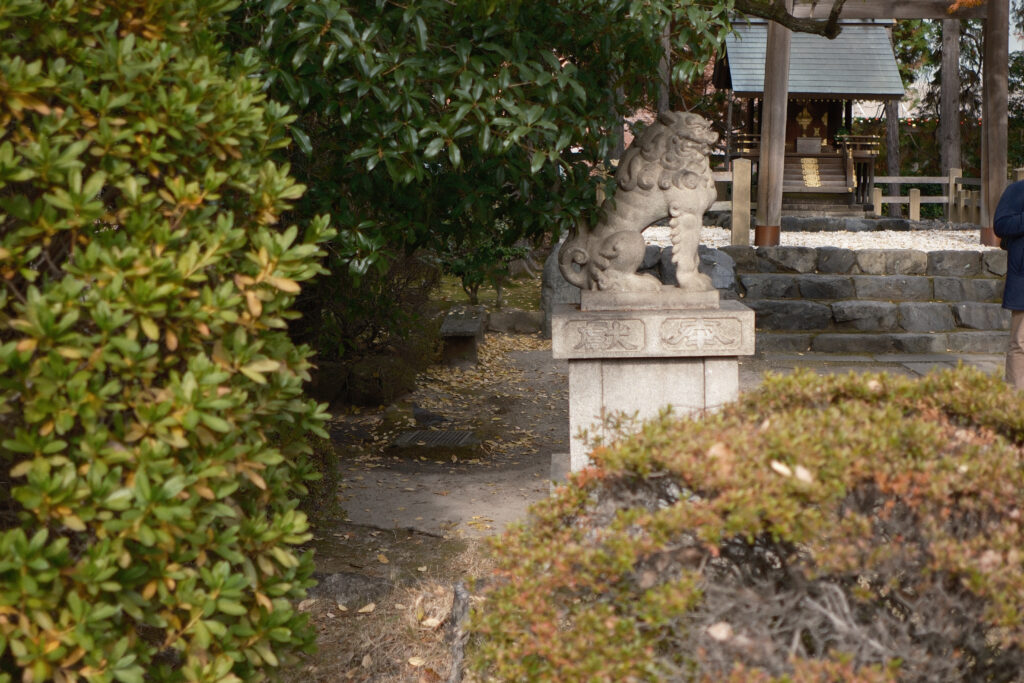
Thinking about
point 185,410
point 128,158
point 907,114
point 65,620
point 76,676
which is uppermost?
point 907,114

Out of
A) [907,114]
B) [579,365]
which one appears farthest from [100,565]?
[907,114]

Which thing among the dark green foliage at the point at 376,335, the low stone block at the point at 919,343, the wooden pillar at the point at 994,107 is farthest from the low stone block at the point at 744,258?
the dark green foliage at the point at 376,335

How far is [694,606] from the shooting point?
203cm

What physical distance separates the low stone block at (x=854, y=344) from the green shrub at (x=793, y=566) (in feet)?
23.5

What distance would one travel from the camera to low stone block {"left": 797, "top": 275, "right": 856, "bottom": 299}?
383 inches

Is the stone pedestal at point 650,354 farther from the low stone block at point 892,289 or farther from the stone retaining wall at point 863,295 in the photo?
the low stone block at point 892,289

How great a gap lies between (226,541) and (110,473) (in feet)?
0.96

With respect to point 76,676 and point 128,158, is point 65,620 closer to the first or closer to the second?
point 76,676

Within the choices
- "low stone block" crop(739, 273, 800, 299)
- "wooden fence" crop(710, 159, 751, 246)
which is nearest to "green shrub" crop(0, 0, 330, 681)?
"low stone block" crop(739, 273, 800, 299)

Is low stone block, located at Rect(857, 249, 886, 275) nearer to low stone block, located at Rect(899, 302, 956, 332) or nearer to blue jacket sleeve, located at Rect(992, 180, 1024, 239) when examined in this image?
low stone block, located at Rect(899, 302, 956, 332)

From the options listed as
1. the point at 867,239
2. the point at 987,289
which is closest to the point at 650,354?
the point at 987,289

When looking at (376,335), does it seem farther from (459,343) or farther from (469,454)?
(469,454)

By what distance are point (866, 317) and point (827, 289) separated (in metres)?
0.52

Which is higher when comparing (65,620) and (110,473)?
(110,473)
